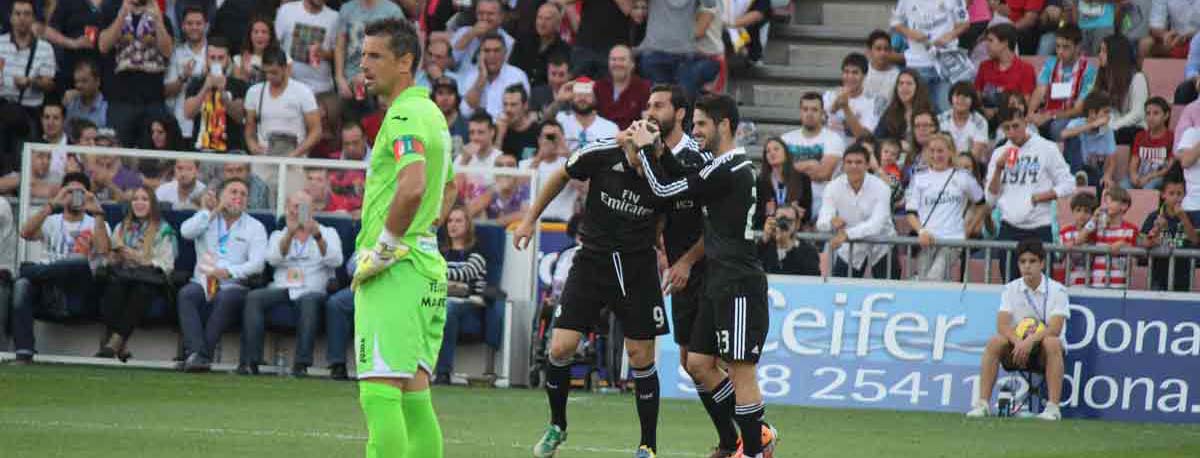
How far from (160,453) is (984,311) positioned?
8.19 m

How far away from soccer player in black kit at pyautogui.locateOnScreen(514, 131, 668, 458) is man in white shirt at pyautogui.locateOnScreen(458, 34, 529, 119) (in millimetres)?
8907

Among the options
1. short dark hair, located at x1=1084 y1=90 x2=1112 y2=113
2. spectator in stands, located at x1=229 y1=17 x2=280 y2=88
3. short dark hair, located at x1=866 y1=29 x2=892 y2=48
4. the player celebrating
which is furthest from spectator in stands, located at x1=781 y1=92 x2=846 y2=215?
the player celebrating

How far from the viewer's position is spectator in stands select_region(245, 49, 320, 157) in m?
20.5

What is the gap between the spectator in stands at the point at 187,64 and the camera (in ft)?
72.0

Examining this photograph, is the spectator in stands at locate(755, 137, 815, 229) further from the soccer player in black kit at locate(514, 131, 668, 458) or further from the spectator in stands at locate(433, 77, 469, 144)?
the soccer player in black kit at locate(514, 131, 668, 458)

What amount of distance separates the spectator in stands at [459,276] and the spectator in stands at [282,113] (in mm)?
2824

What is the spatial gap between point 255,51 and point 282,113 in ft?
4.46

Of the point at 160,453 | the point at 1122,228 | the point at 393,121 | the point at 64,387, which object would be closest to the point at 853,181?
the point at 1122,228

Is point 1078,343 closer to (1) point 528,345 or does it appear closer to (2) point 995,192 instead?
(2) point 995,192

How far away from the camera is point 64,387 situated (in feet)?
53.5

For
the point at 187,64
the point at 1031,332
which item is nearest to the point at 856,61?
the point at 1031,332

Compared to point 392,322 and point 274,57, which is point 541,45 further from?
point 392,322

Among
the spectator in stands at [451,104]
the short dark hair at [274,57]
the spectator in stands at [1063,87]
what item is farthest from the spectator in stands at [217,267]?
the spectator in stands at [1063,87]

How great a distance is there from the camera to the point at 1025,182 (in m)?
18.6
